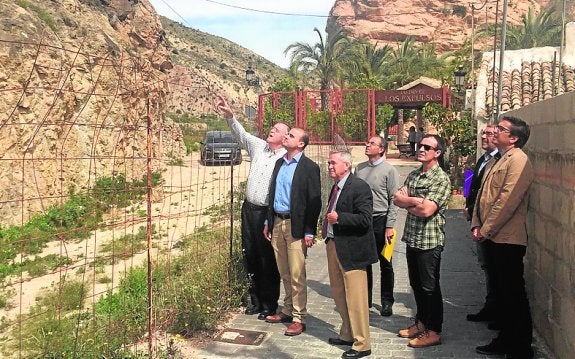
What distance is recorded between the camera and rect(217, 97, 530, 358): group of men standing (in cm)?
413

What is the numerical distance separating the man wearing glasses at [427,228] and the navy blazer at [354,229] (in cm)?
36

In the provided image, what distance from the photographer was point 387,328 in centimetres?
492

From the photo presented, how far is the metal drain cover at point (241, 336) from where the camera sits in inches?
181

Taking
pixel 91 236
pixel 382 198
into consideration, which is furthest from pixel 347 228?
pixel 91 236

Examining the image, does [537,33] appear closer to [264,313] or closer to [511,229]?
[511,229]

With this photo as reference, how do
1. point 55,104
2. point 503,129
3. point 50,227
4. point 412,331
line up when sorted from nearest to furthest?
point 503,129 < point 412,331 < point 55,104 < point 50,227

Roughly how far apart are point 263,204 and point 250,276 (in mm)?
808

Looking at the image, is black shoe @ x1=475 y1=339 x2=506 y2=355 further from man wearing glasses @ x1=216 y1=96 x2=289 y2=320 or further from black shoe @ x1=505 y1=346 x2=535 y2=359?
man wearing glasses @ x1=216 y1=96 x2=289 y2=320

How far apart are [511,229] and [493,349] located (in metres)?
1.04

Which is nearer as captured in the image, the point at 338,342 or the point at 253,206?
the point at 338,342

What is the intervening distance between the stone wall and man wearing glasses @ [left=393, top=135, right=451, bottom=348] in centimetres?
85

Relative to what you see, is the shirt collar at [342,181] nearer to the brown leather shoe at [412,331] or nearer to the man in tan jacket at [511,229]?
the man in tan jacket at [511,229]

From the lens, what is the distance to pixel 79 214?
437 inches

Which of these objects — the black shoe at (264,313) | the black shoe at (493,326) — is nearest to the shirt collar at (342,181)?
the black shoe at (264,313)
